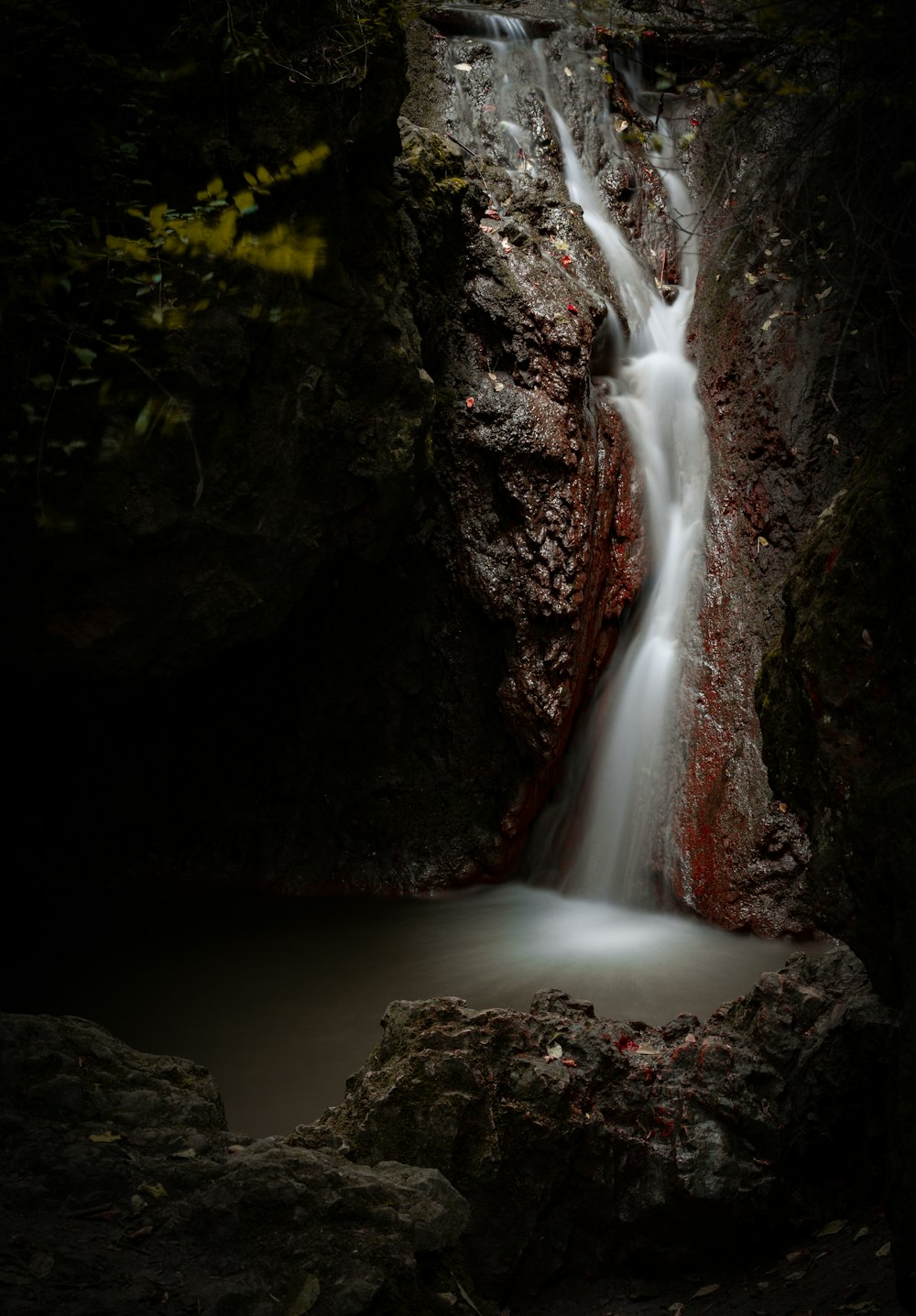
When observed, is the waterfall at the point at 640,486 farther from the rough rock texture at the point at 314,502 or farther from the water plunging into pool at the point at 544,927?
→ the rough rock texture at the point at 314,502

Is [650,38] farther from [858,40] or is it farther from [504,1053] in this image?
[504,1053]

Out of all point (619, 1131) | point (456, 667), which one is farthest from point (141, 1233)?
point (456, 667)

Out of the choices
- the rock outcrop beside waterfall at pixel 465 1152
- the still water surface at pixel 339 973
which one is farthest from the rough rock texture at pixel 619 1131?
the still water surface at pixel 339 973

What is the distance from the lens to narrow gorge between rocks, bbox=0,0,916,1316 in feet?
8.66

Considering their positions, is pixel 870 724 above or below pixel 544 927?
above

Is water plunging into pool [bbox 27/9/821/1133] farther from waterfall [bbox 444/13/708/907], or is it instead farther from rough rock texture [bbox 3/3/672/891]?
rough rock texture [bbox 3/3/672/891]

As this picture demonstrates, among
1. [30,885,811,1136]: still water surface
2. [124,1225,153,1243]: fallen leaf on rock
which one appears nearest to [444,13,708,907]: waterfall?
[30,885,811,1136]: still water surface

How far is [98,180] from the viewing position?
445cm

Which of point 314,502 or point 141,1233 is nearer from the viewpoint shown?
point 141,1233

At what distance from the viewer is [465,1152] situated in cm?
308

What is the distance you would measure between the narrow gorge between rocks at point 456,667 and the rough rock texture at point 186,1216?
0.5 inches

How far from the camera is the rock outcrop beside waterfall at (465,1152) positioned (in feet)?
6.87

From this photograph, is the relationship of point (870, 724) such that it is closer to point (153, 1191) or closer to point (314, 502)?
point (153, 1191)

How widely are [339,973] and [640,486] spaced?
431 cm
